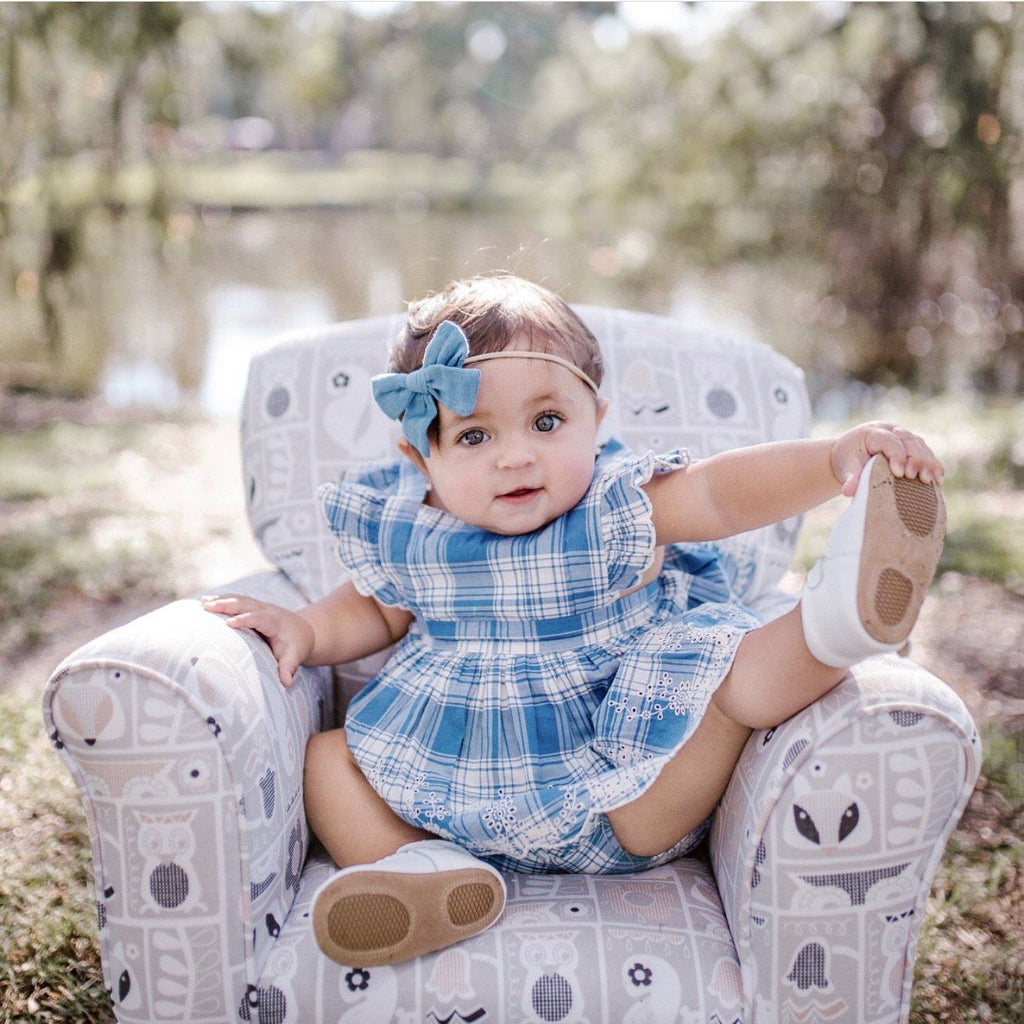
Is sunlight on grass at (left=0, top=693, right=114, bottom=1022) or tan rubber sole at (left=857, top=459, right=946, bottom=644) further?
sunlight on grass at (left=0, top=693, right=114, bottom=1022)

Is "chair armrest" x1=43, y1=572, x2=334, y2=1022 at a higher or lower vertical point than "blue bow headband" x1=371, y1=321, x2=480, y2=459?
lower

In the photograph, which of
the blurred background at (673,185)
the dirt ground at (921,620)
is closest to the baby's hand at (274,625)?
the dirt ground at (921,620)

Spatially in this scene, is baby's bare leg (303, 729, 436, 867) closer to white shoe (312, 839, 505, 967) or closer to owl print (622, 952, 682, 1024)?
white shoe (312, 839, 505, 967)

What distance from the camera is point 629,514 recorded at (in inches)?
65.7

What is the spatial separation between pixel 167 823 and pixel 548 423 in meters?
0.82

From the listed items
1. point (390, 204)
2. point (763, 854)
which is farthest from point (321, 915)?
point (390, 204)

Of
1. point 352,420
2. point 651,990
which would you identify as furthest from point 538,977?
point 352,420

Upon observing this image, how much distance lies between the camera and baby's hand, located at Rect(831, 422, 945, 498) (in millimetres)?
1401

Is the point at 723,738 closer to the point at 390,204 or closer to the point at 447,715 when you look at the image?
the point at 447,715

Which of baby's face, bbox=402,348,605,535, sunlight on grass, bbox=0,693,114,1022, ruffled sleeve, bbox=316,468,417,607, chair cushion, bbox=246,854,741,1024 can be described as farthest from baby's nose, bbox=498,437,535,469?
sunlight on grass, bbox=0,693,114,1022

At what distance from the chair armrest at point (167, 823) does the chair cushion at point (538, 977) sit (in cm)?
8

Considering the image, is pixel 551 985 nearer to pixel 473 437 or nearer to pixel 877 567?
pixel 877 567

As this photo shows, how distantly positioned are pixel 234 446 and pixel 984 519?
12.4 ft

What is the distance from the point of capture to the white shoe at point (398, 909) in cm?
142
